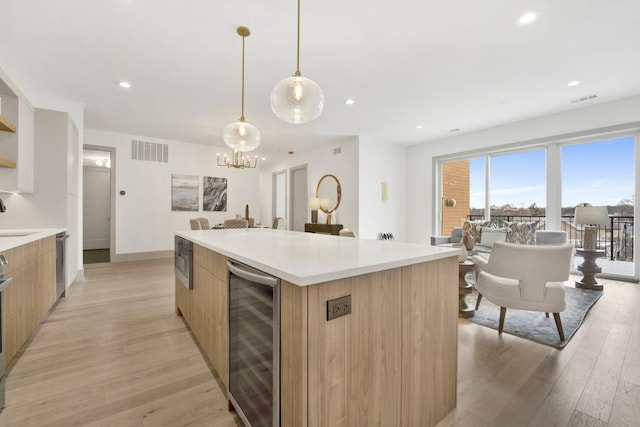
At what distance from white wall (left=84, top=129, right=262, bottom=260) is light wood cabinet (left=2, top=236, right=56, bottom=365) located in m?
3.49

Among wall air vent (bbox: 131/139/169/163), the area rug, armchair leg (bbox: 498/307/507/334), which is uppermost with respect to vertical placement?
wall air vent (bbox: 131/139/169/163)

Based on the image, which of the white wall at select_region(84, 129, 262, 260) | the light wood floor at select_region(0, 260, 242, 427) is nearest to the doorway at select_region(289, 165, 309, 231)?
the white wall at select_region(84, 129, 262, 260)

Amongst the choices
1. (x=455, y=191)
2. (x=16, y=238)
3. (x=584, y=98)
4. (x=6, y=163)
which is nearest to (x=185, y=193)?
(x=6, y=163)

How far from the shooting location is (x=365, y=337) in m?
1.08

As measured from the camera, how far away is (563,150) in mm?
4898

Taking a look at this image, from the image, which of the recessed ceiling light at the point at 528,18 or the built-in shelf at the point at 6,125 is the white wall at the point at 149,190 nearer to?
the built-in shelf at the point at 6,125

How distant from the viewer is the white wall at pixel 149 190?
589 centimetres

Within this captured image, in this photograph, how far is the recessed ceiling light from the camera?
235 centimetres

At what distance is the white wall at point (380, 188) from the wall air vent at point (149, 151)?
15.2 feet

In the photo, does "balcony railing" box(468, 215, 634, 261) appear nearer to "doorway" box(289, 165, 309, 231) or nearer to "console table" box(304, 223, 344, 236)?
"console table" box(304, 223, 344, 236)

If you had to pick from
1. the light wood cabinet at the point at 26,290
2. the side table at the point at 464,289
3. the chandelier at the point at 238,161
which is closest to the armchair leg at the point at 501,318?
the side table at the point at 464,289

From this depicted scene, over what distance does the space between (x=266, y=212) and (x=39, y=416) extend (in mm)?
8368

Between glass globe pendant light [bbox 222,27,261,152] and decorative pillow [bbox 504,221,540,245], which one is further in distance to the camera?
decorative pillow [bbox 504,221,540,245]

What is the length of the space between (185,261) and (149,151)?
515cm
